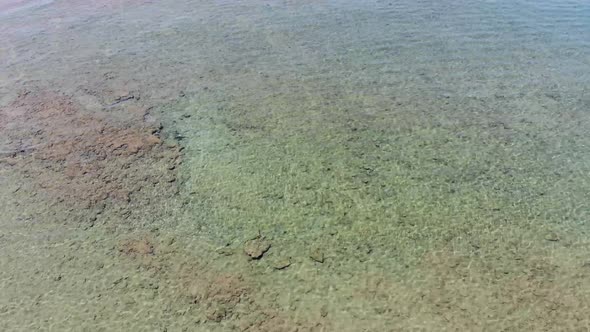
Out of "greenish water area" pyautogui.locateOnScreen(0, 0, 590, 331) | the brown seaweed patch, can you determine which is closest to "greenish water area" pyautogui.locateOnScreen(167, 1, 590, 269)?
"greenish water area" pyautogui.locateOnScreen(0, 0, 590, 331)

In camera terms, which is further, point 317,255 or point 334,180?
point 334,180

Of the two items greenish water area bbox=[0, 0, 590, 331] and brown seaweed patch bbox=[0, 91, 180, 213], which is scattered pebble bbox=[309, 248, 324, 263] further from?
brown seaweed patch bbox=[0, 91, 180, 213]

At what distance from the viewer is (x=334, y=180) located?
310cm

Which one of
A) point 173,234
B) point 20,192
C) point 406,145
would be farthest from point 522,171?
point 20,192

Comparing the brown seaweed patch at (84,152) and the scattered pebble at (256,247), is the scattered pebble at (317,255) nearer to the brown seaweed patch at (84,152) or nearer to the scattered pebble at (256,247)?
the scattered pebble at (256,247)

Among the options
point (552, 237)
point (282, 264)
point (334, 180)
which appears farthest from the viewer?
point (334, 180)

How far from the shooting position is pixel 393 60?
4387 mm

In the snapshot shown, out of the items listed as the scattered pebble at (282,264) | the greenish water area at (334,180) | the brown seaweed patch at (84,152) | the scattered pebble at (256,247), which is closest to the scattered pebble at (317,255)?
the greenish water area at (334,180)

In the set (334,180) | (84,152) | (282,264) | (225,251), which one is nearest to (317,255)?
(282,264)

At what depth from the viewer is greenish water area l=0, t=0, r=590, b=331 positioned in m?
2.39

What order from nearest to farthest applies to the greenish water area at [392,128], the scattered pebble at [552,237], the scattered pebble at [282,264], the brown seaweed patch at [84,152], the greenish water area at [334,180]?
the greenish water area at [334,180], the scattered pebble at [282,264], the scattered pebble at [552,237], the greenish water area at [392,128], the brown seaweed patch at [84,152]

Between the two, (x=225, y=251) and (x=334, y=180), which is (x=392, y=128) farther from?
(x=225, y=251)

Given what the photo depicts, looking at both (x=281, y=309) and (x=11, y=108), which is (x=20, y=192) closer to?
(x=11, y=108)

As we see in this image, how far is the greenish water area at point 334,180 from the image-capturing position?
7.83ft
